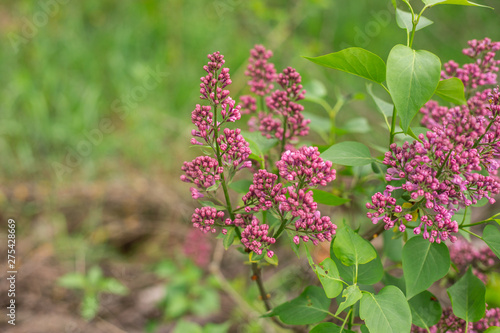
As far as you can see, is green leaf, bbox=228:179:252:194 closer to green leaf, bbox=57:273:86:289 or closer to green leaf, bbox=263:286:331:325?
green leaf, bbox=263:286:331:325

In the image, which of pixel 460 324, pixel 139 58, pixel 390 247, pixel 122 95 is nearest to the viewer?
pixel 460 324

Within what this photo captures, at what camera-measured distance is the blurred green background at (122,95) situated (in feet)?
11.9

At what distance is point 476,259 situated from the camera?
1.66 meters

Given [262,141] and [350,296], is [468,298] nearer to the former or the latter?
[350,296]

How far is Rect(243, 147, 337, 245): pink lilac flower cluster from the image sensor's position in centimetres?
107

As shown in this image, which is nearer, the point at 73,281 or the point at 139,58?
the point at 73,281

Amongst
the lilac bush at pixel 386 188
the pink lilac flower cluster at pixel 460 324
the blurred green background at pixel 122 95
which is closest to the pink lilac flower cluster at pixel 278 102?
the lilac bush at pixel 386 188

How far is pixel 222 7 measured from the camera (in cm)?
580

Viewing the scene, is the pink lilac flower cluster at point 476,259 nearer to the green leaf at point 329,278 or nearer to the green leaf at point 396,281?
the green leaf at point 396,281

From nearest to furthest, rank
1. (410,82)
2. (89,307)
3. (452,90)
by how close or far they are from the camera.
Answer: (410,82)
(452,90)
(89,307)

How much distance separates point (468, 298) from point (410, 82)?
679 millimetres

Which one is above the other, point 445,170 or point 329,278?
point 445,170

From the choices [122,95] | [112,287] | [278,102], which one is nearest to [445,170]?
[278,102]

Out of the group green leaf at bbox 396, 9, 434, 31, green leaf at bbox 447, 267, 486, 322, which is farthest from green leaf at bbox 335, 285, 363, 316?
green leaf at bbox 396, 9, 434, 31
